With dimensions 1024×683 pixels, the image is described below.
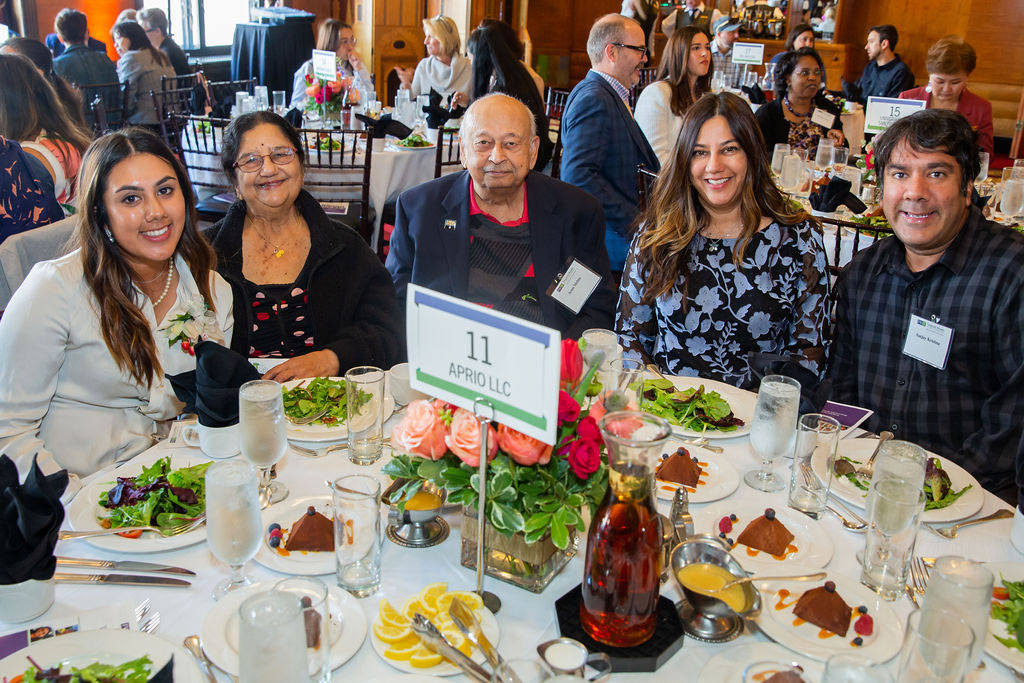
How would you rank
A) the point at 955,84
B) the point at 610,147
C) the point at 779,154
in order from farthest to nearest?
the point at 955,84, the point at 779,154, the point at 610,147

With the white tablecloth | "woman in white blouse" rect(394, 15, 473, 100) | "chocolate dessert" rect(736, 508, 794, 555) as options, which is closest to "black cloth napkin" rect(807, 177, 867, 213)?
the white tablecloth

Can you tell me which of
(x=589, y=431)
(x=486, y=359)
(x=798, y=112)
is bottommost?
(x=589, y=431)

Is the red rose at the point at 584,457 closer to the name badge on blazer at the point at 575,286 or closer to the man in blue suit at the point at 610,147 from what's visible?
the name badge on blazer at the point at 575,286

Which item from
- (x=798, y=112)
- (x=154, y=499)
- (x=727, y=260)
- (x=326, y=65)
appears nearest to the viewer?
(x=154, y=499)

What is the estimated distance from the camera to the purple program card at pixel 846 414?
1922mm

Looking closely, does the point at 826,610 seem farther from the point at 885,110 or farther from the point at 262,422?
the point at 885,110

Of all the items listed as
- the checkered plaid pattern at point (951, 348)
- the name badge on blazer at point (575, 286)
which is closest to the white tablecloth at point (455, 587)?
the checkered plaid pattern at point (951, 348)

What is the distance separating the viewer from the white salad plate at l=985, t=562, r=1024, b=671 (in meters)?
1.19

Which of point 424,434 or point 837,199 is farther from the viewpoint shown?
point 837,199

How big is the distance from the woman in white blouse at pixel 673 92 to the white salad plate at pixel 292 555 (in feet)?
12.4

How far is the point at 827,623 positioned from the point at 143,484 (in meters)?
1.23

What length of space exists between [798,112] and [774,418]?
4.36m

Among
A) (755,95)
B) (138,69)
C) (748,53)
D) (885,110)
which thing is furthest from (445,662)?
(748,53)

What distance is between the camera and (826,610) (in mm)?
1247
